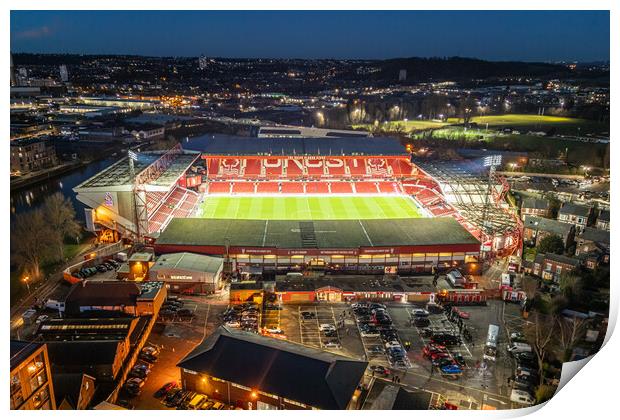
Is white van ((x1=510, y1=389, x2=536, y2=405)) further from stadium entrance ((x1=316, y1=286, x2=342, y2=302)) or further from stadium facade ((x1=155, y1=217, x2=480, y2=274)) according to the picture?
stadium facade ((x1=155, y1=217, x2=480, y2=274))

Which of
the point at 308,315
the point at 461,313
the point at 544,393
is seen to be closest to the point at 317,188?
the point at 308,315

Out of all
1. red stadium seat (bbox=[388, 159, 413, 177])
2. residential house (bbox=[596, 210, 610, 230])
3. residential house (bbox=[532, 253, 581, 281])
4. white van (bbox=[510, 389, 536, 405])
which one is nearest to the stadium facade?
residential house (bbox=[532, 253, 581, 281])

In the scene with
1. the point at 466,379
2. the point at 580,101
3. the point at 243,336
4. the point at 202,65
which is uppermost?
the point at 202,65

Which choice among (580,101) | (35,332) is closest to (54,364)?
(35,332)

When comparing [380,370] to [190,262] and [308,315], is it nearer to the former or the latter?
[308,315]

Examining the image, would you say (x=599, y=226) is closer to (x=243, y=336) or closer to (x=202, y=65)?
(x=243, y=336)

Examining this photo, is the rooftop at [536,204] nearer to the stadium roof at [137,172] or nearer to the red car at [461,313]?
the red car at [461,313]
